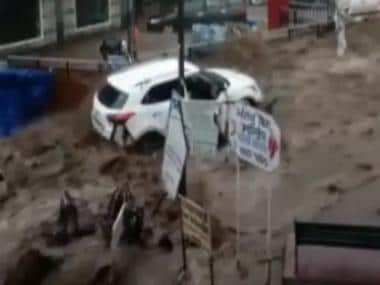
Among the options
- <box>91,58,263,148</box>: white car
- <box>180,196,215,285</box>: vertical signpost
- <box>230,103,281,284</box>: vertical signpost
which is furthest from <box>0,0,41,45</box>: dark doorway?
<box>180,196,215,285</box>: vertical signpost

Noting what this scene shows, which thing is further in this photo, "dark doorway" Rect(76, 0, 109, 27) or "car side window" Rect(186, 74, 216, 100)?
"dark doorway" Rect(76, 0, 109, 27)

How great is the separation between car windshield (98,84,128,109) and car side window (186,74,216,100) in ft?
4.20

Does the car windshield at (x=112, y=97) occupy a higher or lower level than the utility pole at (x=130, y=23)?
lower

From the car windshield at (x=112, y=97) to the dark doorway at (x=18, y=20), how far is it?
8.23 meters

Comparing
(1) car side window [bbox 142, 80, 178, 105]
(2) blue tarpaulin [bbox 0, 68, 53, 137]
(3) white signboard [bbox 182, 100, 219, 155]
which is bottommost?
(2) blue tarpaulin [bbox 0, 68, 53, 137]

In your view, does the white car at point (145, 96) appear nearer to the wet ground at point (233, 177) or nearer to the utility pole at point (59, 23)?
the wet ground at point (233, 177)

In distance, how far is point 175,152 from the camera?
13.7 metres

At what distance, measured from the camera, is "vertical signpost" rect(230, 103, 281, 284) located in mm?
12742

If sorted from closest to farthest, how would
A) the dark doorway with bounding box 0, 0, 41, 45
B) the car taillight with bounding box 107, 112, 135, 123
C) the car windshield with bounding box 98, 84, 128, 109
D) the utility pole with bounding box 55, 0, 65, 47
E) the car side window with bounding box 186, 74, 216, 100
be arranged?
the car taillight with bounding box 107, 112, 135, 123
the car windshield with bounding box 98, 84, 128, 109
the car side window with bounding box 186, 74, 216, 100
the dark doorway with bounding box 0, 0, 41, 45
the utility pole with bounding box 55, 0, 65, 47

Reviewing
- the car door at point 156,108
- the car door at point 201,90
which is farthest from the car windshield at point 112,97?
the car door at point 201,90

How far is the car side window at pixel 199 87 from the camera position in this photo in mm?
21391

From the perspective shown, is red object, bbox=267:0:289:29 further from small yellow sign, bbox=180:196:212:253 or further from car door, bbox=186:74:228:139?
small yellow sign, bbox=180:196:212:253

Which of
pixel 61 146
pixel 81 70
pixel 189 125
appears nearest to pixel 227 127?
pixel 189 125

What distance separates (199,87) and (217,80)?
1.77ft
